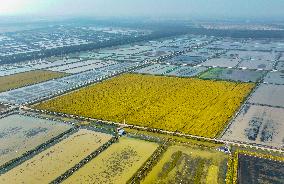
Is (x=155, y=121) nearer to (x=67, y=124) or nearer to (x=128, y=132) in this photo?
(x=128, y=132)

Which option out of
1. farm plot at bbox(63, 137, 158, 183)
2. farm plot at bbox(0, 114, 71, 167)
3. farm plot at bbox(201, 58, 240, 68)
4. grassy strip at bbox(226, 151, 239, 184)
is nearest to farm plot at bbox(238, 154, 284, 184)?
grassy strip at bbox(226, 151, 239, 184)

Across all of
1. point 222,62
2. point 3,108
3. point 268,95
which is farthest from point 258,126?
point 222,62

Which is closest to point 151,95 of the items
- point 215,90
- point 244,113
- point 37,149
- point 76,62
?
point 215,90

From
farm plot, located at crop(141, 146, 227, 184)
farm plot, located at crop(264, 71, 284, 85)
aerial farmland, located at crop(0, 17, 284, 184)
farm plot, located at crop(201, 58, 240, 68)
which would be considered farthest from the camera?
farm plot, located at crop(201, 58, 240, 68)

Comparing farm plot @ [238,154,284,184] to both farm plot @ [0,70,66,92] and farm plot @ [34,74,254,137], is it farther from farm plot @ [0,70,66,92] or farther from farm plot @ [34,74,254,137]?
farm plot @ [0,70,66,92]

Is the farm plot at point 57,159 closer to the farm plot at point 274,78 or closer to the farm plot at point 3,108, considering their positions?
the farm plot at point 3,108

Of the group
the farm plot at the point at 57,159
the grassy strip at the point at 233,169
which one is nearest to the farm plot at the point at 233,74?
the grassy strip at the point at 233,169

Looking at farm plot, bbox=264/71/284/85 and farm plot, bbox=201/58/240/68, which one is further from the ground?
farm plot, bbox=264/71/284/85

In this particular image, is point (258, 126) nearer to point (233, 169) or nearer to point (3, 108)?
point (233, 169)
